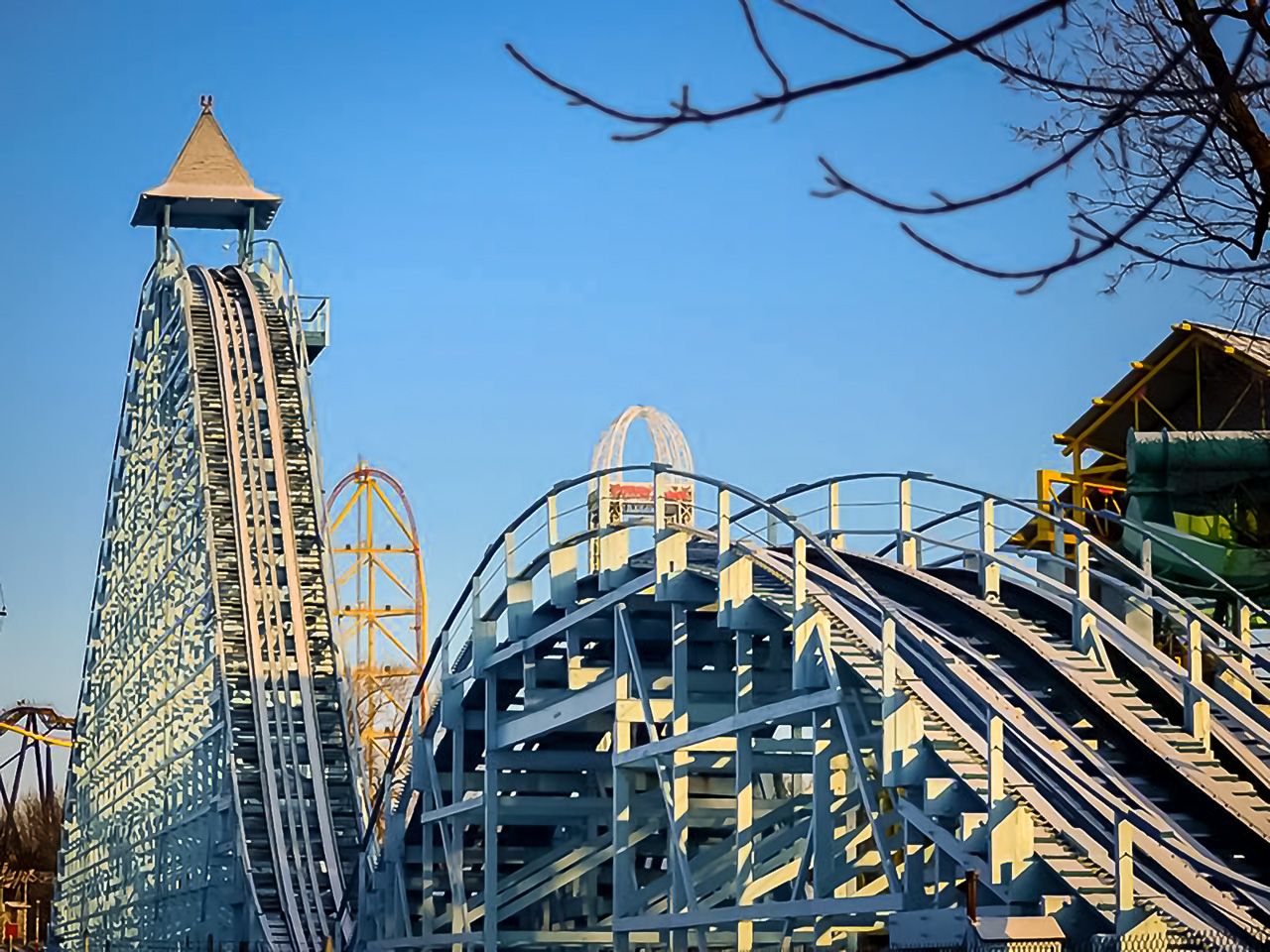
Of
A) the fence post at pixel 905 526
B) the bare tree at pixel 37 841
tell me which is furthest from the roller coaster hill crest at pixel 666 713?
the bare tree at pixel 37 841

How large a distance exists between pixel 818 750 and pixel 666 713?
3.28 metres

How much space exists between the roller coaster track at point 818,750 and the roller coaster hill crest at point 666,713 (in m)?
0.04

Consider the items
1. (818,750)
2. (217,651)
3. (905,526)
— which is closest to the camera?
(818,750)

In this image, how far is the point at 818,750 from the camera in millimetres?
17672

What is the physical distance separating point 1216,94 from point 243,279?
111ft

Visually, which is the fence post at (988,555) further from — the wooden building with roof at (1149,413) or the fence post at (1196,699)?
the wooden building with roof at (1149,413)

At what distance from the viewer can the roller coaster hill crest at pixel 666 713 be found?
1614 cm

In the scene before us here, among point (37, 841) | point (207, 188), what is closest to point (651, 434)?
point (207, 188)

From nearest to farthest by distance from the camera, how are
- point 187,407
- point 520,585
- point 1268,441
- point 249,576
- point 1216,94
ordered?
point 1216,94 < point 520,585 < point 1268,441 < point 249,576 < point 187,407

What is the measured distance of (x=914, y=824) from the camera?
15.9 meters

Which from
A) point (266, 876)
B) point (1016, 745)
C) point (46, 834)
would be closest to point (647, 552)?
point (1016, 745)

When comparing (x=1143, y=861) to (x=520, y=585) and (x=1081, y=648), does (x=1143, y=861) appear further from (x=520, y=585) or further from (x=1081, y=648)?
(x=520, y=585)

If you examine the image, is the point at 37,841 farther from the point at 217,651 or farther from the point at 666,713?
the point at 666,713

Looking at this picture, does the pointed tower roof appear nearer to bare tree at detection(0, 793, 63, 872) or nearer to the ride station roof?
the ride station roof
